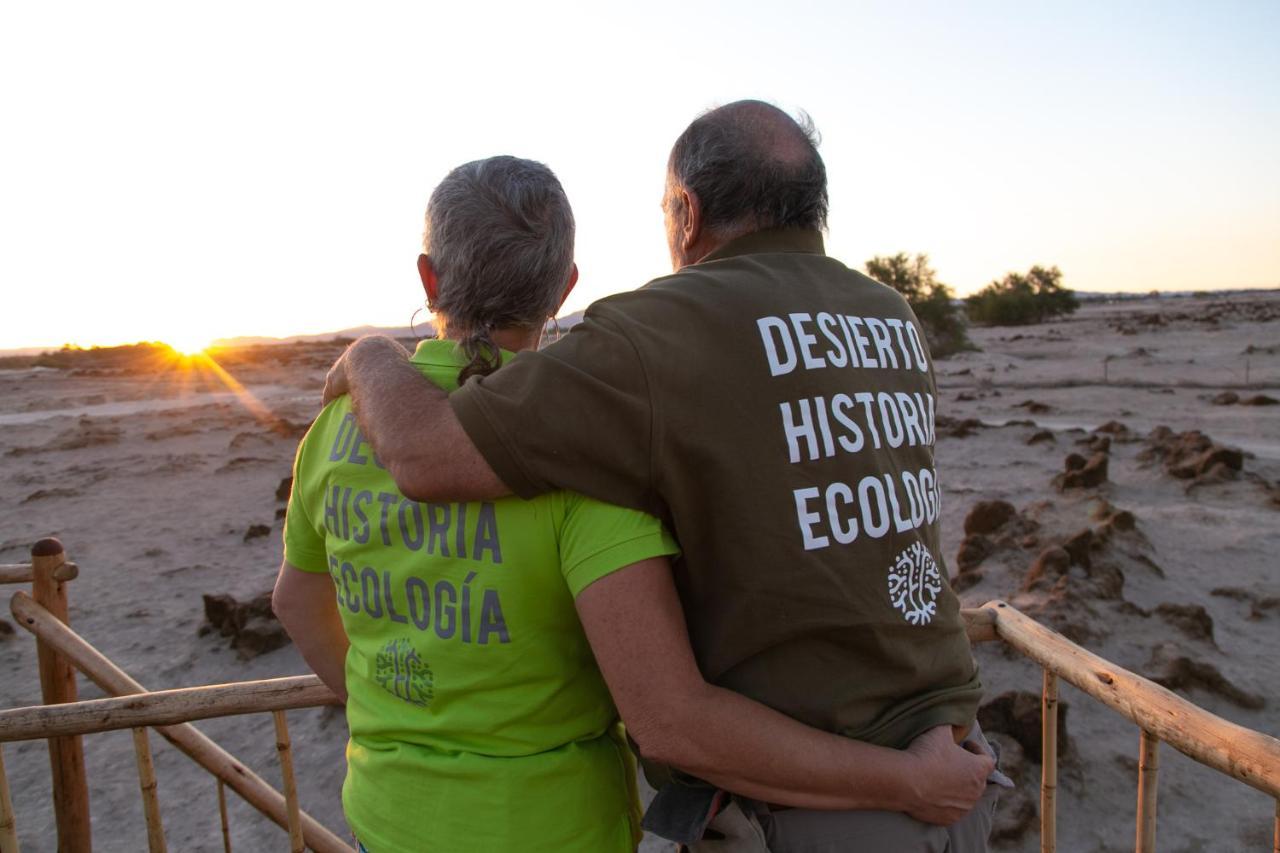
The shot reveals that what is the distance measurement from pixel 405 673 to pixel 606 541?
0.40 m

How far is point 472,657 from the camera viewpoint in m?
1.34

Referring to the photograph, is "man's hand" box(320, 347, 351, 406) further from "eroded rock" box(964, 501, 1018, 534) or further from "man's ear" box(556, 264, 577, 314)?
"eroded rock" box(964, 501, 1018, 534)

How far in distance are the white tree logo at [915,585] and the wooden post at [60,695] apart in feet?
10.3

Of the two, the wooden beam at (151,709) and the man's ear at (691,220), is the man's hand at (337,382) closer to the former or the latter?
the man's ear at (691,220)

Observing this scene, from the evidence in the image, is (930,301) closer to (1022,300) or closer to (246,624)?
(1022,300)

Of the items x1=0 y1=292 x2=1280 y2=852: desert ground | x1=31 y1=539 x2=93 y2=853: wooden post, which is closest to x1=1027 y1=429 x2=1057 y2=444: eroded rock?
x1=0 y1=292 x2=1280 y2=852: desert ground

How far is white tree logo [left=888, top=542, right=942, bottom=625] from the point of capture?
1.33 m

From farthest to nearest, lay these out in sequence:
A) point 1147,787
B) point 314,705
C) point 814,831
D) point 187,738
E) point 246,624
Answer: point 246,624, point 187,738, point 314,705, point 1147,787, point 814,831

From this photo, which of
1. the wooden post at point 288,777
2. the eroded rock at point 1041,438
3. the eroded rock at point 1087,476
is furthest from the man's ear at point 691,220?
the eroded rock at point 1041,438

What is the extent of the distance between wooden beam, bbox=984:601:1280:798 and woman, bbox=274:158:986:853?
0.56 metres

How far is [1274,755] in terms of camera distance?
1435 mm

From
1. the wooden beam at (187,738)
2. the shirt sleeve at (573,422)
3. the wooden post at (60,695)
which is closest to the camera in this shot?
the shirt sleeve at (573,422)

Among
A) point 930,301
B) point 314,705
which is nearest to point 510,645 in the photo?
point 314,705

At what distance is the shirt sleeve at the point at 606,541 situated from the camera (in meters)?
1.22
